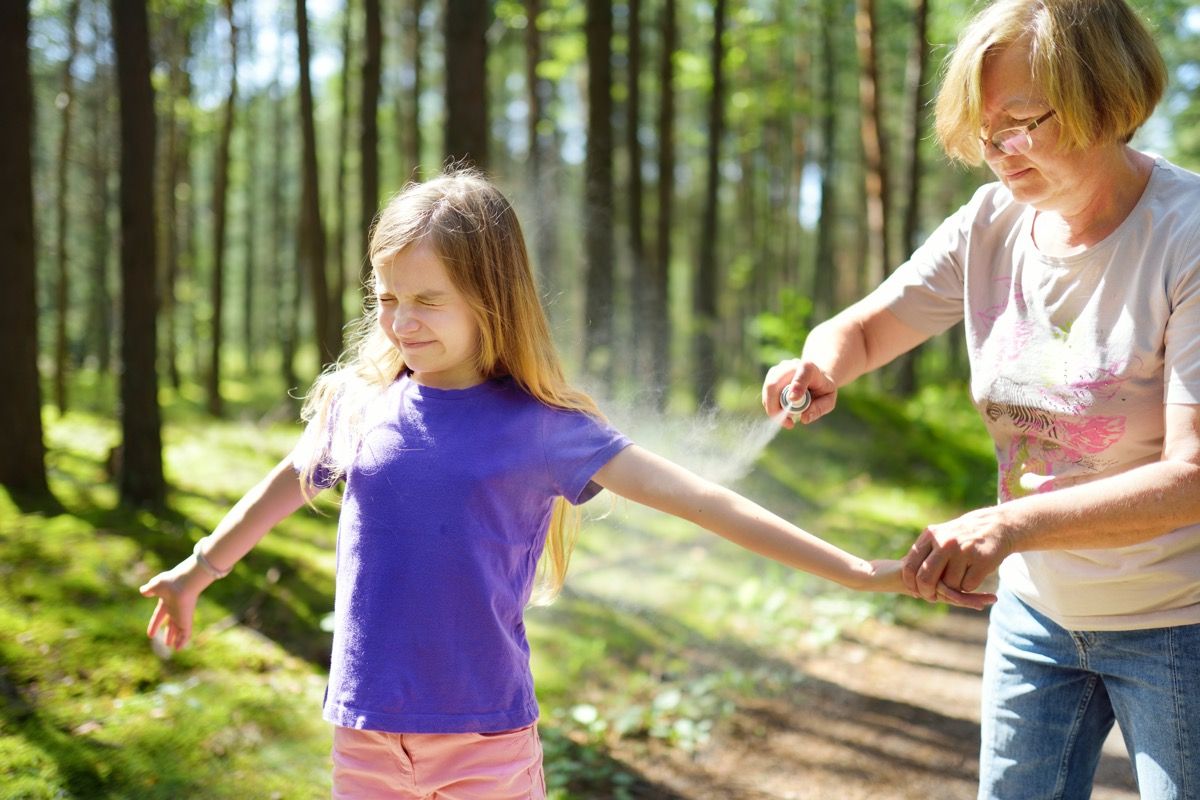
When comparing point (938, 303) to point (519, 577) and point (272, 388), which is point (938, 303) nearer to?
point (519, 577)

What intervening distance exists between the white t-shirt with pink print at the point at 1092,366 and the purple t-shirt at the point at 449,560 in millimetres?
867

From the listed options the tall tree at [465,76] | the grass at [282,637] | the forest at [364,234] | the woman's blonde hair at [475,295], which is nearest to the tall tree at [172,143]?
the forest at [364,234]

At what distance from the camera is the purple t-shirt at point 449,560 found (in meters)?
2.05

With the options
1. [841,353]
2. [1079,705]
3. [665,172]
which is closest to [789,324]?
[665,172]

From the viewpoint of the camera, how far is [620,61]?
2566 cm

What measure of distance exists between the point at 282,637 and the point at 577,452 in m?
3.90

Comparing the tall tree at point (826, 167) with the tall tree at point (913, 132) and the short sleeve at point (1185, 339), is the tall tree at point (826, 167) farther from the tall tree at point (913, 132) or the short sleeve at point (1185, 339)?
the short sleeve at point (1185, 339)

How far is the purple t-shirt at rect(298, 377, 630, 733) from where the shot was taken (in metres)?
2.05

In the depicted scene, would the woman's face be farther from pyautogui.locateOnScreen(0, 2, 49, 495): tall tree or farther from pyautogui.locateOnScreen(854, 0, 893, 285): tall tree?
pyautogui.locateOnScreen(854, 0, 893, 285): tall tree

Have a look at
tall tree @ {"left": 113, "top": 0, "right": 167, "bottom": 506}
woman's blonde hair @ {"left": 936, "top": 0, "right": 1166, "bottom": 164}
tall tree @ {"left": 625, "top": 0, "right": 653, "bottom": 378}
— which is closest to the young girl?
woman's blonde hair @ {"left": 936, "top": 0, "right": 1166, "bottom": 164}

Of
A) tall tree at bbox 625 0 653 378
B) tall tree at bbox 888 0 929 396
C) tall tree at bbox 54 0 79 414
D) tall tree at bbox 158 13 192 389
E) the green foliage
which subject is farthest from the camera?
tall tree at bbox 158 13 192 389

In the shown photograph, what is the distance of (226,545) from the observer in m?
2.37

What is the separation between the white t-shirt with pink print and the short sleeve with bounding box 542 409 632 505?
812 millimetres

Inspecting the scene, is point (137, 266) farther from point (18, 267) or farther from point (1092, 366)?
point (1092, 366)
